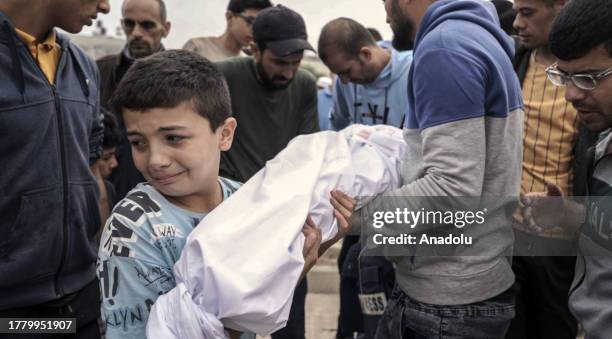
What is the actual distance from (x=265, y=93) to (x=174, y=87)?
6.99 feet

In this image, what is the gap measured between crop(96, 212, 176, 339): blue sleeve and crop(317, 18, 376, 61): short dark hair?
8.17ft

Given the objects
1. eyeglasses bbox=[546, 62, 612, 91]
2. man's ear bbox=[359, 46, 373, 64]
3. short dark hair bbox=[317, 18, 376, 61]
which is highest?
eyeglasses bbox=[546, 62, 612, 91]

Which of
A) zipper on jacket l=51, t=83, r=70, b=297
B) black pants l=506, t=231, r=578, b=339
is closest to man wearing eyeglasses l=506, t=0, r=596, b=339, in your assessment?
black pants l=506, t=231, r=578, b=339

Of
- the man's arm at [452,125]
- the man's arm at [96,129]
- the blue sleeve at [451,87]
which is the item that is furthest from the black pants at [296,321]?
the blue sleeve at [451,87]

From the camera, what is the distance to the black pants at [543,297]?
9.37ft

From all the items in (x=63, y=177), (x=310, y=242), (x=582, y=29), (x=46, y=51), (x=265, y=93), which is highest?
(x=46, y=51)

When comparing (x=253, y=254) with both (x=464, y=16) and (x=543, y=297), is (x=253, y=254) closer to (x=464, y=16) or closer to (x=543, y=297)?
(x=464, y=16)

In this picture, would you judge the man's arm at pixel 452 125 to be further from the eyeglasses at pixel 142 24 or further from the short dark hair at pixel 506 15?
the eyeglasses at pixel 142 24

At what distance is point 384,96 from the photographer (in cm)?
387

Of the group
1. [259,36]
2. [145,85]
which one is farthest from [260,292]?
[259,36]

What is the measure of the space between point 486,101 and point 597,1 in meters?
0.43

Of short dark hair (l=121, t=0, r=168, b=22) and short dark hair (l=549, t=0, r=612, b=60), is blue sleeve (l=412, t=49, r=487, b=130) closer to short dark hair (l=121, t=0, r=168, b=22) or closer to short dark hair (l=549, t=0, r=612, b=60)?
short dark hair (l=549, t=0, r=612, b=60)

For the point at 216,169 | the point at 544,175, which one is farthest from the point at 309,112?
the point at 216,169

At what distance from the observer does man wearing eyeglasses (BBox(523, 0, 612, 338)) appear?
1.92 meters
